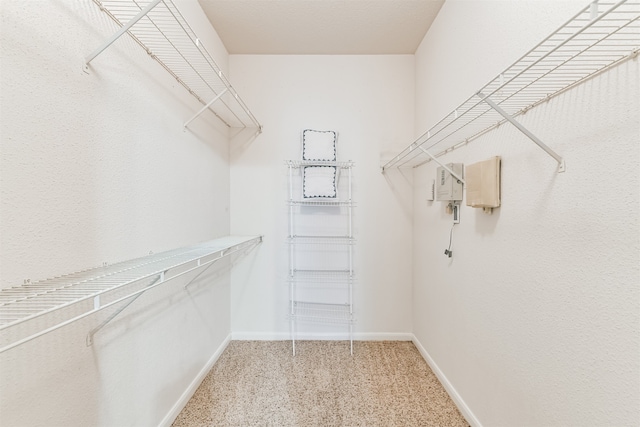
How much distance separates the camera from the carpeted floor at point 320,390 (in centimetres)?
159

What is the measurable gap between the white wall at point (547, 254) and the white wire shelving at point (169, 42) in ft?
4.35

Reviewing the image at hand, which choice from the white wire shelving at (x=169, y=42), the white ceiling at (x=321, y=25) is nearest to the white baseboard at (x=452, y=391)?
the white wire shelving at (x=169, y=42)

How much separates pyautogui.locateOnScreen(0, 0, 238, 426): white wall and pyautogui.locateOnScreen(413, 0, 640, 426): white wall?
164 cm

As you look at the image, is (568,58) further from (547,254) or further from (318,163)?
(318,163)

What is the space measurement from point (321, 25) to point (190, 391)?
8.86 ft

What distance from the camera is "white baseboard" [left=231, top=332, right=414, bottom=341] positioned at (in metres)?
2.49

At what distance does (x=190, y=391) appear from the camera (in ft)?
5.73

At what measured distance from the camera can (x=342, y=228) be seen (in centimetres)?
250

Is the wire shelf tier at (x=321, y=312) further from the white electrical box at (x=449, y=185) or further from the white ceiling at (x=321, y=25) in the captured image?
the white ceiling at (x=321, y=25)

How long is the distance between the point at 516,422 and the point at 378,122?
217 centimetres

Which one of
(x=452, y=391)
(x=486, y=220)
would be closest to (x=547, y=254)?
(x=486, y=220)

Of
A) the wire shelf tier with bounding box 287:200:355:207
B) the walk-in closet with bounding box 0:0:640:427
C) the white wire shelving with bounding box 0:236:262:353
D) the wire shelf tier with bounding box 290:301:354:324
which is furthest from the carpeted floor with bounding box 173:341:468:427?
the wire shelf tier with bounding box 287:200:355:207

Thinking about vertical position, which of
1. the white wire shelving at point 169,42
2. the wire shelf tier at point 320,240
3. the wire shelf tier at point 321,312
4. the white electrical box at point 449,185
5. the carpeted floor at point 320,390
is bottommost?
the carpeted floor at point 320,390

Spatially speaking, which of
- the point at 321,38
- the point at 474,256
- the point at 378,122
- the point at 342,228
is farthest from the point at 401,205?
the point at 321,38
